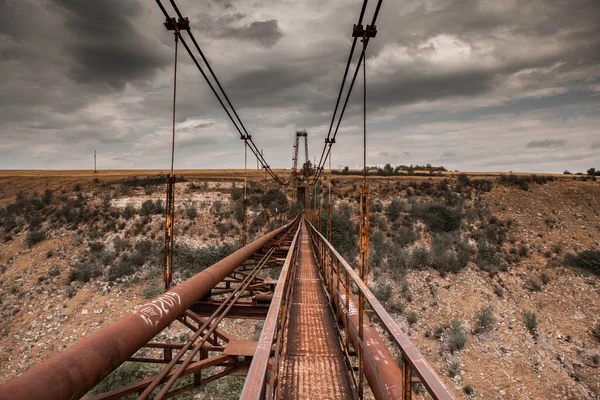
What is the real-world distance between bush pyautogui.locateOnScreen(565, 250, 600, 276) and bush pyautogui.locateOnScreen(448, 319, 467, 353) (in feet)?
47.9

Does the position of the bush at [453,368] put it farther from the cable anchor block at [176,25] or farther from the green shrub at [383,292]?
the cable anchor block at [176,25]

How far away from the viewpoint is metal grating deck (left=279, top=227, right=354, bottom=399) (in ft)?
10.6

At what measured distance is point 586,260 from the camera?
22.9m

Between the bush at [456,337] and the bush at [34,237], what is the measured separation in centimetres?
3178

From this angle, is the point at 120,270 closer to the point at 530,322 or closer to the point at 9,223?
the point at 9,223

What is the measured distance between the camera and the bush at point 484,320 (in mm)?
16031

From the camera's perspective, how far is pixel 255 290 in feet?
24.6

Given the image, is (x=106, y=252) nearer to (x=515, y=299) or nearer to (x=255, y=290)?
(x=255, y=290)

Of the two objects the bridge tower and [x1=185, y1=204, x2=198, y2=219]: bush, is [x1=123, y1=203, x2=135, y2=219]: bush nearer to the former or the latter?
[x1=185, y1=204, x2=198, y2=219]: bush

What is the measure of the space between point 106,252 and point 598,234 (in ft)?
149

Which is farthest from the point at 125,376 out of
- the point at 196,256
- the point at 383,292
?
the point at 383,292

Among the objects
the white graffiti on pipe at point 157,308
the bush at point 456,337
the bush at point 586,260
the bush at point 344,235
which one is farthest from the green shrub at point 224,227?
the bush at point 586,260

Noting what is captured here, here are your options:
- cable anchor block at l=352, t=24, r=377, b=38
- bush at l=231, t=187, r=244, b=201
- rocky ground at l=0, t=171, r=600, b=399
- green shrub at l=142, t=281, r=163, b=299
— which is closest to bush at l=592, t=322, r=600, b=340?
rocky ground at l=0, t=171, r=600, b=399

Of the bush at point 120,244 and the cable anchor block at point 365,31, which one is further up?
the cable anchor block at point 365,31
